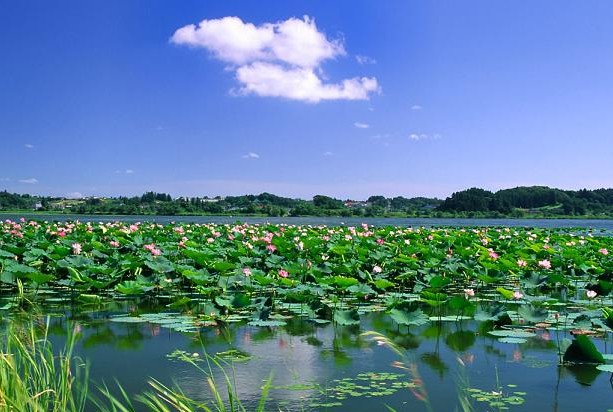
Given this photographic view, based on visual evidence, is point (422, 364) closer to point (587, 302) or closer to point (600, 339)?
point (600, 339)

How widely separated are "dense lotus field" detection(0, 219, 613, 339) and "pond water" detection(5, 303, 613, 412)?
0.25 meters

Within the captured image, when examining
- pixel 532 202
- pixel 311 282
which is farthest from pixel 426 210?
pixel 311 282

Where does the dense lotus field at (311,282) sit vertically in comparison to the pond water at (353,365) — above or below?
above

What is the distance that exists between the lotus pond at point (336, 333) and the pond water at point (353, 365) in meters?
0.02

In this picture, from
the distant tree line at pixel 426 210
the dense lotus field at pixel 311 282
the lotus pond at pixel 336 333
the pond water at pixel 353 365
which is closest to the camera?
the pond water at pixel 353 365

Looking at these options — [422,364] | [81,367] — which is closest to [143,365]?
[81,367]

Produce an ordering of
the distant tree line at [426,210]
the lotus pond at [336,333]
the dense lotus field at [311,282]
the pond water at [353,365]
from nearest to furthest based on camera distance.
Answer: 1. the pond water at [353,365]
2. the lotus pond at [336,333]
3. the dense lotus field at [311,282]
4. the distant tree line at [426,210]

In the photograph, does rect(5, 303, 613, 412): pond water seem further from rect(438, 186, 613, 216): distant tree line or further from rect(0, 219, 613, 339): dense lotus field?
rect(438, 186, 613, 216): distant tree line

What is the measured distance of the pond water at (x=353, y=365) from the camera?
3566 mm

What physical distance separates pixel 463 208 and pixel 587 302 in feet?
261

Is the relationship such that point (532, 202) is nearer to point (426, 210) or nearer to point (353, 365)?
point (426, 210)

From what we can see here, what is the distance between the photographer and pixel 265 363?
4355 millimetres

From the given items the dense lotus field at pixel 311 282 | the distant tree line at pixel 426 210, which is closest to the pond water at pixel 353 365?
the dense lotus field at pixel 311 282

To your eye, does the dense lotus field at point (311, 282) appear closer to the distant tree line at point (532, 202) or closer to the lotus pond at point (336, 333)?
the lotus pond at point (336, 333)
